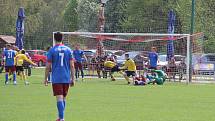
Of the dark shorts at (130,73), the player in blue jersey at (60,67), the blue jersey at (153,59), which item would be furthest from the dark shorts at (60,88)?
the blue jersey at (153,59)

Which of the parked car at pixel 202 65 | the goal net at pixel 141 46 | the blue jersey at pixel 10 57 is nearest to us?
the blue jersey at pixel 10 57

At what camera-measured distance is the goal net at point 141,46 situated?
3884 centimetres

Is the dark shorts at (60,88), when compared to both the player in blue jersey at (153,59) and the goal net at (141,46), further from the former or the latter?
the goal net at (141,46)

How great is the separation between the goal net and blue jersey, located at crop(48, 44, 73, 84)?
74.9 ft

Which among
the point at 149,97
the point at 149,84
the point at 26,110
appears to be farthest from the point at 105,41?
the point at 26,110

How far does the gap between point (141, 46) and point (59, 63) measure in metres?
27.2

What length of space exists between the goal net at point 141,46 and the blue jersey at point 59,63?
899 inches

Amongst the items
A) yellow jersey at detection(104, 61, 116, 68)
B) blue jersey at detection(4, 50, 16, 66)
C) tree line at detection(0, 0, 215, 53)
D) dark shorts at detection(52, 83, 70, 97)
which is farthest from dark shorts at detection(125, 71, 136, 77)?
tree line at detection(0, 0, 215, 53)

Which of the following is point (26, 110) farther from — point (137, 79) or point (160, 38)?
point (160, 38)

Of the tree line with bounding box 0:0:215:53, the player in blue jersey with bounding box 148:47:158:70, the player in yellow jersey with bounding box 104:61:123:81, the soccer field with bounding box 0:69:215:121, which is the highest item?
the tree line with bounding box 0:0:215:53

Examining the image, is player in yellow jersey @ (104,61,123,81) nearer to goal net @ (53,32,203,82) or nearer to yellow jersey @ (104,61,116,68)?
yellow jersey @ (104,61,116,68)

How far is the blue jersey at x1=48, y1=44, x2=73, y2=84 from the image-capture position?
14.9 meters

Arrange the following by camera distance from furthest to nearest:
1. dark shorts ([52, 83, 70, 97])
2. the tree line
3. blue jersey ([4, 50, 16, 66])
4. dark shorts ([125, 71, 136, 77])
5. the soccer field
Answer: the tree line → dark shorts ([125, 71, 136, 77]) → blue jersey ([4, 50, 16, 66]) → the soccer field → dark shorts ([52, 83, 70, 97])

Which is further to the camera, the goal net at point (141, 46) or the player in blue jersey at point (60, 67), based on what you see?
the goal net at point (141, 46)
